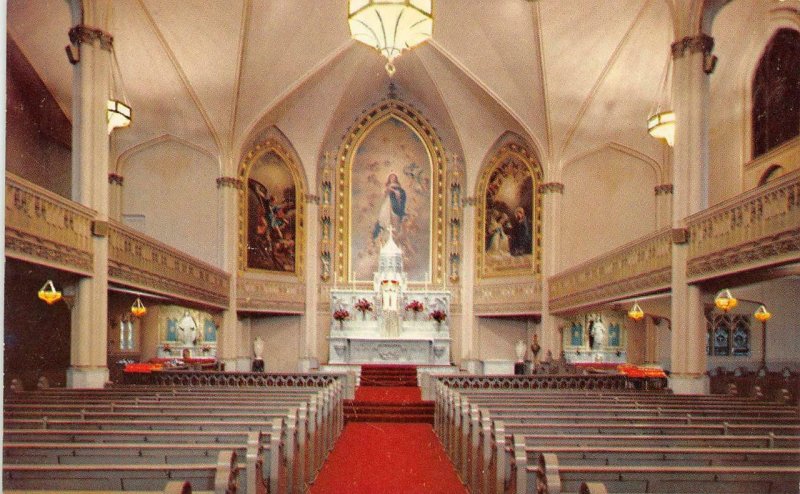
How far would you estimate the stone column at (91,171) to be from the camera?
490 inches

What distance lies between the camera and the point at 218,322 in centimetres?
2162

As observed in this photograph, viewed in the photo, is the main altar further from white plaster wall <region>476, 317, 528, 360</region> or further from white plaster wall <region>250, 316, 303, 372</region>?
white plaster wall <region>250, 316, 303, 372</region>

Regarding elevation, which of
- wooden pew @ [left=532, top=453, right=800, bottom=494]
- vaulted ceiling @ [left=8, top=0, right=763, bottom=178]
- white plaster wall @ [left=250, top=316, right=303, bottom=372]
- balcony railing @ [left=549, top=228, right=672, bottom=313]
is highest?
vaulted ceiling @ [left=8, top=0, right=763, bottom=178]

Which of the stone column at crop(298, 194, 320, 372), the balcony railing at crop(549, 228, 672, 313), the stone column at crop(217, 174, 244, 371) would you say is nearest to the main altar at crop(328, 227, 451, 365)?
the stone column at crop(298, 194, 320, 372)

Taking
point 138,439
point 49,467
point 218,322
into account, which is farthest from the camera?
point 218,322

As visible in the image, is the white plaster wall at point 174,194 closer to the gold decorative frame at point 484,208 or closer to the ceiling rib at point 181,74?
the ceiling rib at point 181,74

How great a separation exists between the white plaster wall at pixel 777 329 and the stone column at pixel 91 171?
1644cm

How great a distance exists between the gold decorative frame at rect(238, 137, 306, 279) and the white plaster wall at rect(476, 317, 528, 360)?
6.83m

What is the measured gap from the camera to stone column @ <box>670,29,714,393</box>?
1238cm

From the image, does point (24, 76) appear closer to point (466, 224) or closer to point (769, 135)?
point (466, 224)

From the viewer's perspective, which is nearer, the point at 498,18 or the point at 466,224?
the point at 498,18

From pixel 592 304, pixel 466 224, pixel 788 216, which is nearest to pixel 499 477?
pixel 788 216

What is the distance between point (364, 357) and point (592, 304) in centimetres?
829

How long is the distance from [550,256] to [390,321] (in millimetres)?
5722
